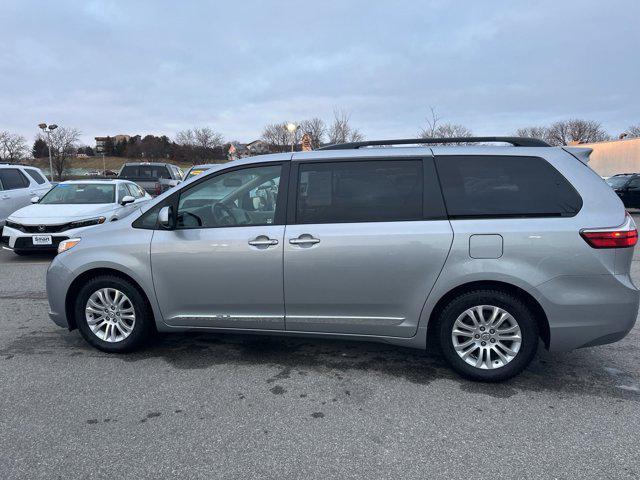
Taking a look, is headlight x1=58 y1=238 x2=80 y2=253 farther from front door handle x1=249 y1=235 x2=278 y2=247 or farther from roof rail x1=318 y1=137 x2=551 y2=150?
roof rail x1=318 y1=137 x2=551 y2=150

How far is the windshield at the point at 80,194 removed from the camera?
949 centimetres

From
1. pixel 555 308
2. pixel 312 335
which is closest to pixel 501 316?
pixel 555 308

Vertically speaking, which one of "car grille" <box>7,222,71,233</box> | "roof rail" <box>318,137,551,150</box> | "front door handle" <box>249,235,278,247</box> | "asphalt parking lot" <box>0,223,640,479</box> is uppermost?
"roof rail" <box>318,137,551,150</box>

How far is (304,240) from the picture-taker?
Result: 3617 millimetres

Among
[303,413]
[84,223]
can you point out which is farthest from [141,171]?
[303,413]

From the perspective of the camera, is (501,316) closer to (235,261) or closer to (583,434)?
(583,434)

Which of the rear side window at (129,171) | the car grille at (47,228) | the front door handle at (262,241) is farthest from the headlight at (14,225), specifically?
the rear side window at (129,171)

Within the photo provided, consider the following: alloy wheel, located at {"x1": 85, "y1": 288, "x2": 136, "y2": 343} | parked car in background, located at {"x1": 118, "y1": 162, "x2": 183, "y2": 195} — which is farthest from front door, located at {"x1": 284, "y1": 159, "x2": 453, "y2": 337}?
parked car in background, located at {"x1": 118, "y1": 162, "x2": 183, "y2": 195}

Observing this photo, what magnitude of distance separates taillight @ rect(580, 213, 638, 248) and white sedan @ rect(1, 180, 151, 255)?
6.70 meters

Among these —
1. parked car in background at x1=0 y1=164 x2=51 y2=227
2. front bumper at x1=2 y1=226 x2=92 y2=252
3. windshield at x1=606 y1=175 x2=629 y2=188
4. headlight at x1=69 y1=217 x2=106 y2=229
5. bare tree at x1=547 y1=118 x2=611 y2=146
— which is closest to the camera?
front bumper at x1=2 y1=226 x2=92 y2=252

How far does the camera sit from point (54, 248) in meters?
8.26

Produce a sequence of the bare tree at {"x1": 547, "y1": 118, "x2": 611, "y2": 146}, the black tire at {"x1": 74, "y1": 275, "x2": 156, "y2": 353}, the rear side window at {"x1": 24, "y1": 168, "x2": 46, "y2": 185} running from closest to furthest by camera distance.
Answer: the black tire at {"x1": 74, "y1": 275, "x2": 156, "y2": 353} < the rear side window at {"x1": 24, "y1": 168, "x2": 46, "y2": 185} < the bare tree at {"x1": 547, "y1": 118, "x2": 611, "y2": 146}

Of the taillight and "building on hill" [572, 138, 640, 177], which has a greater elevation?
"building on hill" [572, 138, 640, 177]

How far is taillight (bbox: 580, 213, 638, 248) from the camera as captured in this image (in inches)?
129
